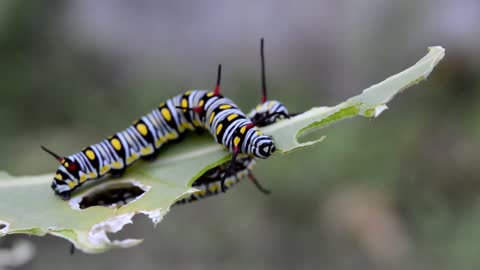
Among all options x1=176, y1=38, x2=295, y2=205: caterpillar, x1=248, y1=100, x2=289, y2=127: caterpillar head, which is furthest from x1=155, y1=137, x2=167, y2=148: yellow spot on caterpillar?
x1=248, y1=100, x2=289, y2=127: caterpillar head

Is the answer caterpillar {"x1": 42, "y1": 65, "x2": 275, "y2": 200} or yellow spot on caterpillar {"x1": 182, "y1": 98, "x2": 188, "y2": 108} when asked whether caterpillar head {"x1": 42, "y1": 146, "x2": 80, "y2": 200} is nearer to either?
caterpillar {"x1": 42, "y1": 65, "x2": 275, "y2": 200}

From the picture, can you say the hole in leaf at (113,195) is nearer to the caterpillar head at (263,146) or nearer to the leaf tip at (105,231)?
the leaf tip at (105,231)

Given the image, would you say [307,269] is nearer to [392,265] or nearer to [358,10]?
[392,265]

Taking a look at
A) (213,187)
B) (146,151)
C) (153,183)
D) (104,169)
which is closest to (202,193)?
(213,187)

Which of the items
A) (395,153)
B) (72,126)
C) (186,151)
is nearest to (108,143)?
(186,151)

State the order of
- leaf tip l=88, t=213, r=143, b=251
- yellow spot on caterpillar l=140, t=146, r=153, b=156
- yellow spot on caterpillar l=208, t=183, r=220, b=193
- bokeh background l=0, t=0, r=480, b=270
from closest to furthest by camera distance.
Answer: leaf tip l=88, t=213, r=143, b=251 → yellow spot on caterpillar l=208, t=183, r=220, b=193 → yellow spot on caterpillar l=140, t=146, r=153, b=156 → bokeh background l=0, t=0, r=480, b=270

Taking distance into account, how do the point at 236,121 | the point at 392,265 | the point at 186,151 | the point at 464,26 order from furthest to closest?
the point at 464,26, the point at 392,265, the point at 186,151, the point at 236,121

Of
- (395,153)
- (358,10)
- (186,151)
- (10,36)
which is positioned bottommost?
(395,153)
